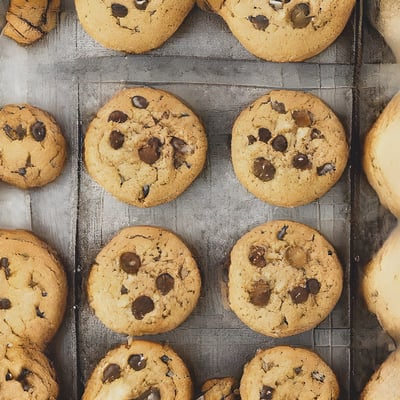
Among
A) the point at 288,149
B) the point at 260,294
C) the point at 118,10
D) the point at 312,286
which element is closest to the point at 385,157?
the point at 288,149

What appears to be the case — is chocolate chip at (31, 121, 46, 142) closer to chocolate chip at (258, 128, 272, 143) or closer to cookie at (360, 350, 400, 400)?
chocolate chip at (258, 128, 272, 143)

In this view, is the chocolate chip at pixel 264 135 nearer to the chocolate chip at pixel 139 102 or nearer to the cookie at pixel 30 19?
the chocolate chip at pixel 139 102

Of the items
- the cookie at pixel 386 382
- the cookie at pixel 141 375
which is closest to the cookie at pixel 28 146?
the cookie at pixel 141 375

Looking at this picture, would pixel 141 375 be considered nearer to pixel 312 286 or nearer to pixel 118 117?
pixel 312 286

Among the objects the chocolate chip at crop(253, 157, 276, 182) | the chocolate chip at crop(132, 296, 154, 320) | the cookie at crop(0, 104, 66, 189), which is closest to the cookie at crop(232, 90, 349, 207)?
the chocolate chip at crop(253, 157, 276, 182)

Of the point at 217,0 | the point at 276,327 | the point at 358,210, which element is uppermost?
the point at 217,0

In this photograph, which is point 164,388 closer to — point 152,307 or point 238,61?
point 152,307

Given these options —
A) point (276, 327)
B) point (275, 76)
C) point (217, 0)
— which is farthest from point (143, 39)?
point (276, 327)
